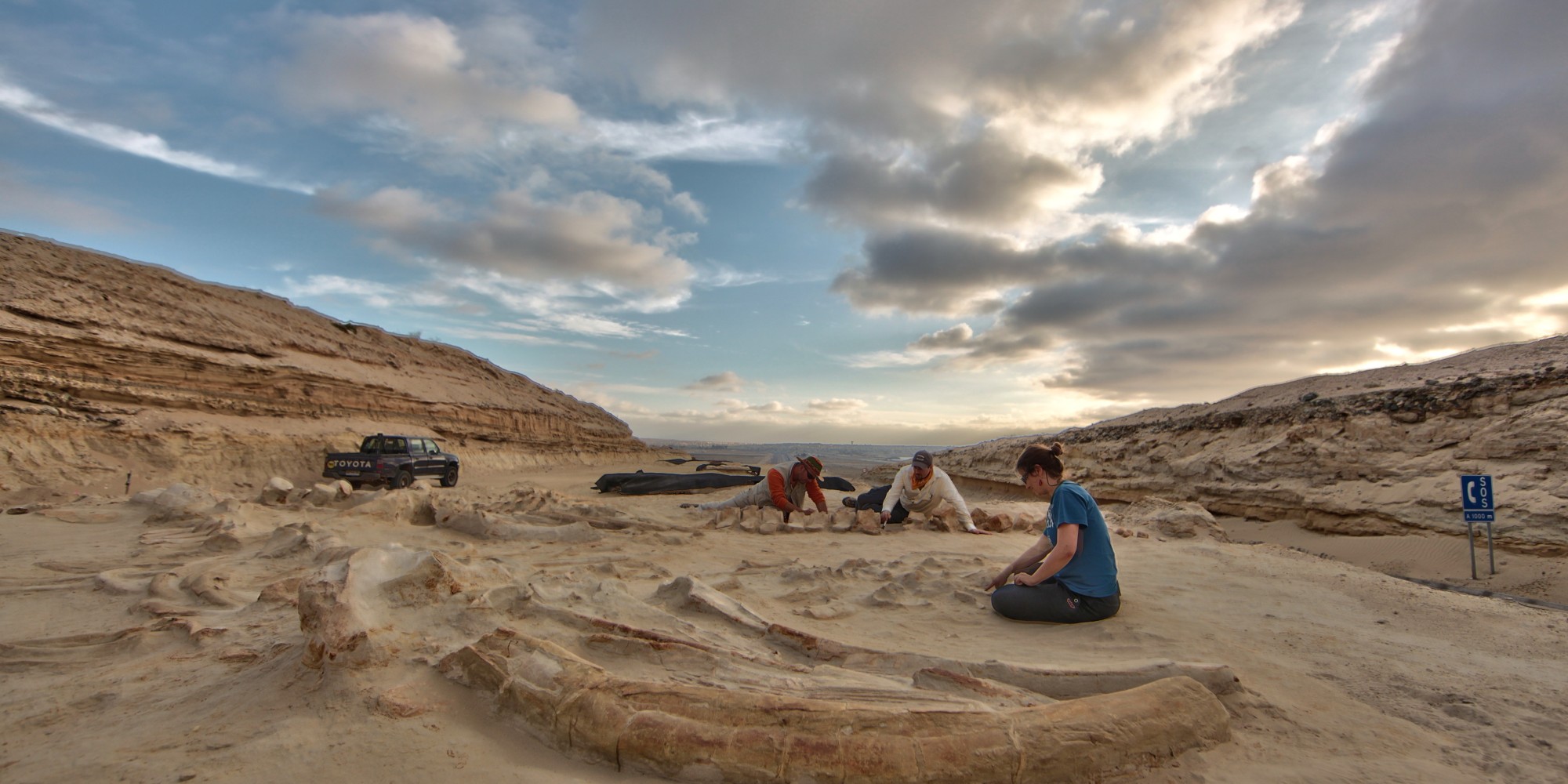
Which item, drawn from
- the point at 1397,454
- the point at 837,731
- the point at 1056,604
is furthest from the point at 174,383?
the point at 1397,454

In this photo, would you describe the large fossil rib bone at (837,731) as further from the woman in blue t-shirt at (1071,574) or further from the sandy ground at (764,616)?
the woman in blue t-shirt at (1071,574)

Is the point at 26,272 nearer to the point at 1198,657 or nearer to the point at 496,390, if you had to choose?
the point at 496,390

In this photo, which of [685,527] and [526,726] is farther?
[685,527]

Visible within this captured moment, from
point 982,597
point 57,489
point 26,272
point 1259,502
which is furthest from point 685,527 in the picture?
point 26,272

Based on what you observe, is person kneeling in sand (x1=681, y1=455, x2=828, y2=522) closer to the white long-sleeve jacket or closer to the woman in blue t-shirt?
the white long-sleeve jacket

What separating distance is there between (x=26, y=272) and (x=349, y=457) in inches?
317

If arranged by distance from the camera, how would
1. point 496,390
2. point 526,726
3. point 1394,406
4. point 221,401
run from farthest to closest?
point 496,390
point 221,401
point 1394,406
point 526,726

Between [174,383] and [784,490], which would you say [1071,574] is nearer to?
[784,490]

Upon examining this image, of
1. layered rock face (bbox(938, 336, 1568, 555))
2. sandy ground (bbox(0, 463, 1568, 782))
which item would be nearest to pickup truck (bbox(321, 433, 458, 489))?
sandy ground (bbox(0, 463, 1568, 782))

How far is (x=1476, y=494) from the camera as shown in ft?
21.4

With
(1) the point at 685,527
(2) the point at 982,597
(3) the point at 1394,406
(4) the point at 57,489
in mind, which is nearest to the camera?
(2) the point at 982,597

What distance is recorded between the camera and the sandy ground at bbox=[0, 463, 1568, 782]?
2254 mm

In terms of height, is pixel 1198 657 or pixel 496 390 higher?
pixel 496 390

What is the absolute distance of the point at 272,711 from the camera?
2.45 meters
